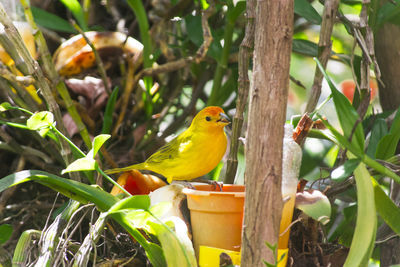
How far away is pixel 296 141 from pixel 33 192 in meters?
0.65

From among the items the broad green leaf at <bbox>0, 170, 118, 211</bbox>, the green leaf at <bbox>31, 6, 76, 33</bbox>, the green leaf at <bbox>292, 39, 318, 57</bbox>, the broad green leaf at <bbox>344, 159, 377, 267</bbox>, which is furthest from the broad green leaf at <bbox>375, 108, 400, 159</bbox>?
the green leaf at <bbox>31, 6, 76, 33</bbox>

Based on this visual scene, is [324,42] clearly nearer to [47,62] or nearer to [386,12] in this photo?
[386,12]

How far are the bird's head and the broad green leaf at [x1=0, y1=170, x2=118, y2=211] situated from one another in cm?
25

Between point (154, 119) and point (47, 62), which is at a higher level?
point (47, 62)

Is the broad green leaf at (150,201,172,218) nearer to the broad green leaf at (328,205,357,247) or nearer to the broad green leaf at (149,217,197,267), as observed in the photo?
the broad green leaf at (149,217,197,267)

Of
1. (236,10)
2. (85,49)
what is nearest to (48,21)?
(85,49)

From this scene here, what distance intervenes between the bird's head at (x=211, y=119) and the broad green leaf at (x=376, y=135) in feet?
0.95

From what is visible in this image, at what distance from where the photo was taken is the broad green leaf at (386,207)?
73cm

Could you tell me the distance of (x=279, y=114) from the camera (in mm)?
621

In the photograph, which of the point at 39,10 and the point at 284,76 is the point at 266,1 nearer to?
the point at 284,76

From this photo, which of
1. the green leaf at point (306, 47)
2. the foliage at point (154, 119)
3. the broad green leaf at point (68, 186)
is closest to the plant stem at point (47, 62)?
the foliage at point (154, 119)

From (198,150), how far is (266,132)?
309 mm

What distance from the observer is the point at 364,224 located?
66cm

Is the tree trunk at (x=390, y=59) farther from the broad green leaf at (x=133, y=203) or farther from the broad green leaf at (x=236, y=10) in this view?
the broad green leaf at (x=133, y=203)
